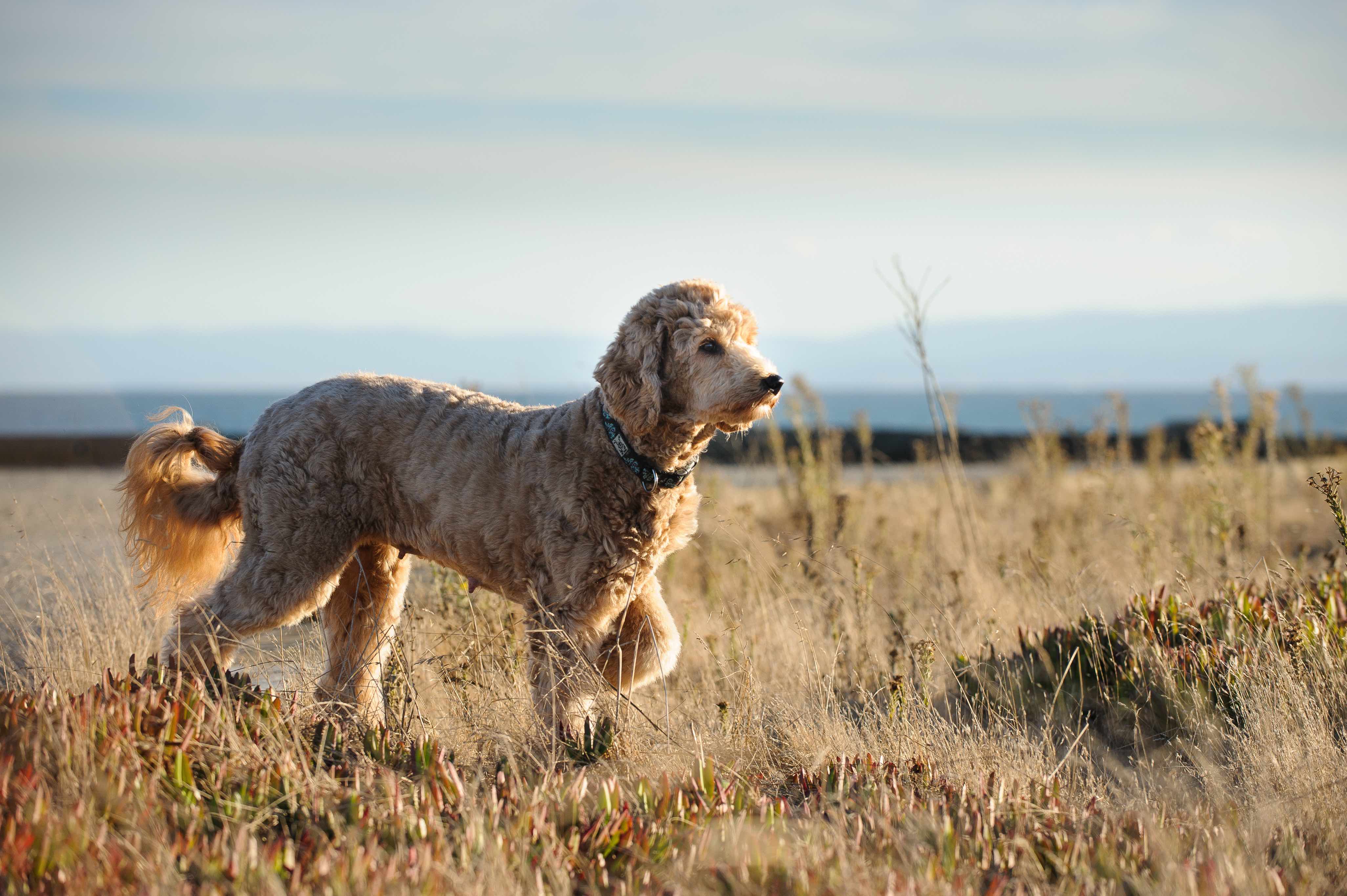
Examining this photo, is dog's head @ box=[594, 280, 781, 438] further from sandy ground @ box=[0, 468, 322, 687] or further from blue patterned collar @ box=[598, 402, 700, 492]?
sandy ground @ box=[0, 468, 322, 687]

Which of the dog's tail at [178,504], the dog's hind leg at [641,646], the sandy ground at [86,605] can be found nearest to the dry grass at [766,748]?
the sandy ground at [86,605]

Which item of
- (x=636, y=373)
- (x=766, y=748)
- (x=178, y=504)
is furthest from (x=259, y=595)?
(x=766, y=748)

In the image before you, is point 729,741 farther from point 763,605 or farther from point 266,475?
point 266,475

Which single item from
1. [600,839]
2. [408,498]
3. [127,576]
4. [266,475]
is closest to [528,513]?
[408,498]

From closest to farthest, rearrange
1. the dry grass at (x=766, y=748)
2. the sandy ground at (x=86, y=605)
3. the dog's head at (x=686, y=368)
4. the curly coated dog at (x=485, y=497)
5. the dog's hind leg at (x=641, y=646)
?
the dry grass at (x=766, y=748), the dog's head at (x=686, y=368), the curly coated dog at (x=485, y=497), the dog's hind leg at (x=641, y=646), the sandy ground at (x=86, y=605)

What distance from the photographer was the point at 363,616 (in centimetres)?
458

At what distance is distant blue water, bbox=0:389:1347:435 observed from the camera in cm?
932

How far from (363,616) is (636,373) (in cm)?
186

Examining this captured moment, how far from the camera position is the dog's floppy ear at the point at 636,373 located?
12.3 ft

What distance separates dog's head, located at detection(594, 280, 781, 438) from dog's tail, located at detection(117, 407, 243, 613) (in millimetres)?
1913

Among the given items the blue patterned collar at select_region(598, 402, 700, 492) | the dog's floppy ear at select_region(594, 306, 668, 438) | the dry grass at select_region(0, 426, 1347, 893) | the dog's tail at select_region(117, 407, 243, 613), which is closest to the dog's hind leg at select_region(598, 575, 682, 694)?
the dry grass at select_region(0, 426, 1347, 893)

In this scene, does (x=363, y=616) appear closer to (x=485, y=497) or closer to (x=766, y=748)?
(x=485, y=497)

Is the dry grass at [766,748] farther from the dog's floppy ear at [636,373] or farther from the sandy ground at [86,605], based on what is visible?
the dog's floppy ear at [636,373]

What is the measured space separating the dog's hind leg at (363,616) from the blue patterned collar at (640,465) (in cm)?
134
